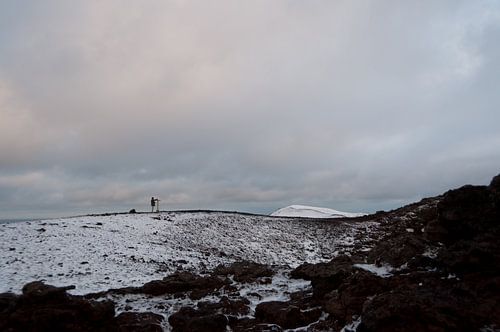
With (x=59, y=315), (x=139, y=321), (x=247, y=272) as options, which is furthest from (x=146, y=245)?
(x=59, y=315)

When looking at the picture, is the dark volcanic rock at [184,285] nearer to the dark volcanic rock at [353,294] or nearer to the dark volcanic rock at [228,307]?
the dark volcanic rock at [228,307]

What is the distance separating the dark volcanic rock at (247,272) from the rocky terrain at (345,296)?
36 cm

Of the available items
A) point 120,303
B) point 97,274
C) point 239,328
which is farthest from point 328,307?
point 97,274

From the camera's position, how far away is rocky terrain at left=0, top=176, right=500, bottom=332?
10.9 metres

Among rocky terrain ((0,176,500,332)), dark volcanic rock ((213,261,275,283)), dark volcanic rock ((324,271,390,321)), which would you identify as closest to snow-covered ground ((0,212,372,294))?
dark volcanic rock ((213,261,275,283))

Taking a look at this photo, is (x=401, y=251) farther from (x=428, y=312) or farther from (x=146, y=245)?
(x=146, y=245)

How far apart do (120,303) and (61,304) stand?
118 inches

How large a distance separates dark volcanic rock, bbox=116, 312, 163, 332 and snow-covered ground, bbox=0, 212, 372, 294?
520cm

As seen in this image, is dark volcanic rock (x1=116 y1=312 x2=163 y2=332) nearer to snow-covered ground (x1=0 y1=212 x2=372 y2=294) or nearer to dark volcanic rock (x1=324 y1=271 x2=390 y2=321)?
snow-covered ground (x1=0 y1=212 x2=372 y2=294)

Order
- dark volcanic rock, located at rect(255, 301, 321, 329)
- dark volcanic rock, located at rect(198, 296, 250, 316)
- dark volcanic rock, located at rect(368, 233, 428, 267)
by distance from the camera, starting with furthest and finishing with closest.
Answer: dark volcanic rock, located at rect(368, 233, 428, 267) → dark volcanic rock, located at rect(198, 296, 250, 316) → dark volcanic rock, located at rect(255, 301, 321, 329)

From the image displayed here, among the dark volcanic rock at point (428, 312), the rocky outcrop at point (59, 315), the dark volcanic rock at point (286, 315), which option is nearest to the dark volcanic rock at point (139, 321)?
the rocky outcrop at point (59, 315)

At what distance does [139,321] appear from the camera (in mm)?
13906

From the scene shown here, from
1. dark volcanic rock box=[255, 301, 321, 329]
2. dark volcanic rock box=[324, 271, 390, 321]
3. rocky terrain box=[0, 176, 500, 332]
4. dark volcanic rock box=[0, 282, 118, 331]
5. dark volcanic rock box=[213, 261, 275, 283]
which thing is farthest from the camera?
dark volcanic rock box=[213, 261, 275, 283]

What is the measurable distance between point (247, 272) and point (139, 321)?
693 cm
